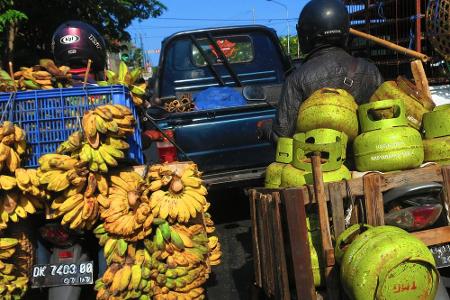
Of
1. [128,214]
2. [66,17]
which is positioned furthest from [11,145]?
[66,17]

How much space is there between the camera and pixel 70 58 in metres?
3.99

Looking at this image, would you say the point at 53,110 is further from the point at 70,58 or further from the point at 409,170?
the point at 409,170

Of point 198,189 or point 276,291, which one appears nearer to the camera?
point 276,291

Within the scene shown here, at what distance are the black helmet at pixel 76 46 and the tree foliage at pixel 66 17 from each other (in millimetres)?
6308

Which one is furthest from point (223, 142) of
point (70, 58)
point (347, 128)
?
point (347, 128)

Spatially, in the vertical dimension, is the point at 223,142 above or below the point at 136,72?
below

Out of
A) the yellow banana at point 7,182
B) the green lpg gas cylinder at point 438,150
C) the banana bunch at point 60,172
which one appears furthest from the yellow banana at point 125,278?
the green lpg gas cylinder at point 438,150

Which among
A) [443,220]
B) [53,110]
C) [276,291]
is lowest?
[276,291]

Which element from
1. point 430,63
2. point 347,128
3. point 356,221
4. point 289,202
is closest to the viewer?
point 289,202

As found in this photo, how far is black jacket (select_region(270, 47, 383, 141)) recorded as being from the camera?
3730mm

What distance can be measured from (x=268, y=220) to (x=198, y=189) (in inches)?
21.9

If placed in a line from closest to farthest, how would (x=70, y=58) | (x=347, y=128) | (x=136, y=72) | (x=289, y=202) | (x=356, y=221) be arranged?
(x=289, y=202) → (x=356, y=221) → (x=347, y=128) → (x=136, y=72) → (x=70, y=58)

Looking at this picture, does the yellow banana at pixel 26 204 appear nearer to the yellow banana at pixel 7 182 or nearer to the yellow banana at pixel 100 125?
the yellow banana at pixel 7 182

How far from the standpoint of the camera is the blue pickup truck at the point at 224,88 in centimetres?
532
